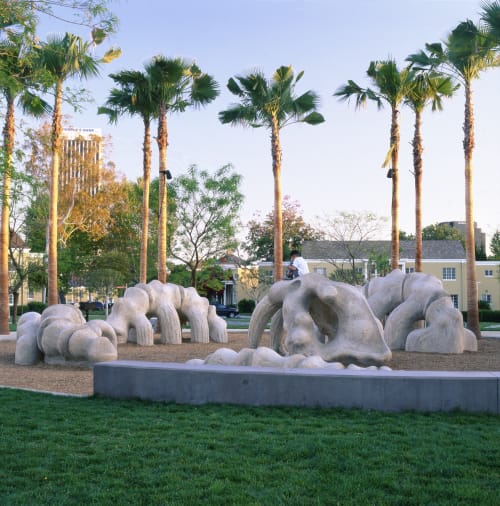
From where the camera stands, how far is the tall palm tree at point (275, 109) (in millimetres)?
22500

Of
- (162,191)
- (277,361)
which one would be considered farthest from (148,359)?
(162,191)

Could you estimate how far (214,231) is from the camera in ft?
114

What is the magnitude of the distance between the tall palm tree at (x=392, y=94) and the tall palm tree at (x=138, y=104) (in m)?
6.99

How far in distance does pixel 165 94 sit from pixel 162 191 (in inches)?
136

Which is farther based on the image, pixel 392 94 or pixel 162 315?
pixel 392 94

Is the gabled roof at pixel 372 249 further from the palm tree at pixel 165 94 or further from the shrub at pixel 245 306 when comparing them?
the palm tree at pixel 165 94

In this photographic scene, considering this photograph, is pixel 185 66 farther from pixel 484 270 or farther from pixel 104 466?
pixel 484 270

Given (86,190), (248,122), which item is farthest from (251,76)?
(86,190)

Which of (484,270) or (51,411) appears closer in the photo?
(51,411)

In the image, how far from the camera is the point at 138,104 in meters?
24.1

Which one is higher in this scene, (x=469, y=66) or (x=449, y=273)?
(x=469, y=66)

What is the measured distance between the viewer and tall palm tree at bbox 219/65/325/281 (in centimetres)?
2250

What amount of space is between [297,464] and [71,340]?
28.0ft

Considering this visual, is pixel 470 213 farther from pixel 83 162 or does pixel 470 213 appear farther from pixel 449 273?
pixel 449 273
